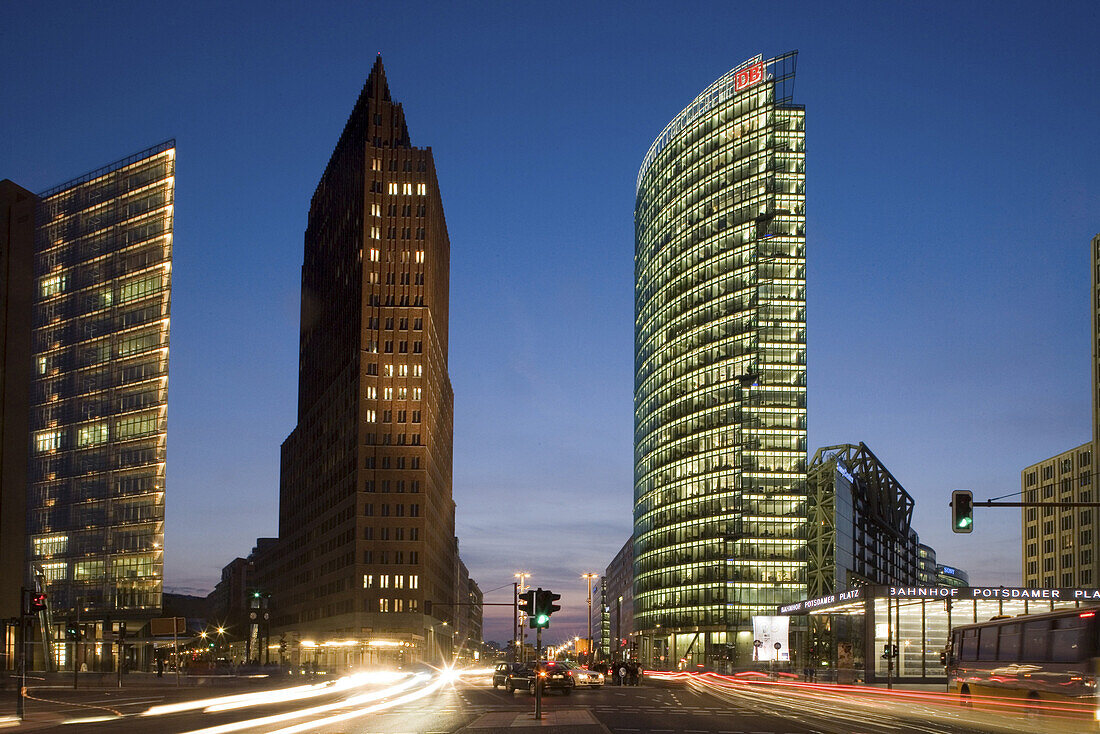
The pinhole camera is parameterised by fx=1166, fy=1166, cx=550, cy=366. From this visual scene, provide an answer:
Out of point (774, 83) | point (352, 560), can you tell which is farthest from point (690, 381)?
point (352, 560)

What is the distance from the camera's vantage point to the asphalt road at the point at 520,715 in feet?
104

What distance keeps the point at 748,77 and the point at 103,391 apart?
9499 centimetres

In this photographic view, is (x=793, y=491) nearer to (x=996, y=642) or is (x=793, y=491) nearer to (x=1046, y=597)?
(x=1046, y=597)

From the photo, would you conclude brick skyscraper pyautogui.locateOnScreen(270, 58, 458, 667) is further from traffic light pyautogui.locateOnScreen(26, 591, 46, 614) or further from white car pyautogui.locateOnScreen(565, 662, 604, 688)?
traffic light pyautogui.locateOnScreen(26, 591, 46, 614)

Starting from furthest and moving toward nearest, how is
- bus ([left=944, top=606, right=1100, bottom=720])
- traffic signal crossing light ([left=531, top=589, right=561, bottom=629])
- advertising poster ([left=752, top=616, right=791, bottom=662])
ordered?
advertising poster ([left=752, top=616, right=791, bottom=662]) < traffic signal crossing light ([left=531, top=589, right=561, bottom=629]) < bus ([left=944, top=606, right=1100, bottom=720])

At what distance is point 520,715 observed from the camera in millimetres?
37406

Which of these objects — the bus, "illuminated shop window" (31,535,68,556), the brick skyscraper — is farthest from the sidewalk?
the brick skyscraper

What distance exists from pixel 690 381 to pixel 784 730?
13441cm

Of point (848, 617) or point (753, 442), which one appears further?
point (753, 442)

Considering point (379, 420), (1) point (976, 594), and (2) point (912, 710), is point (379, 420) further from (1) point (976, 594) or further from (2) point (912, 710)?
(2) point (912, 710)

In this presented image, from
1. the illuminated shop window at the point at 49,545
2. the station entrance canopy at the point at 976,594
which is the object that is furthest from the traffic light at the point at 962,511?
the illuminated shop window at the point at 49,545

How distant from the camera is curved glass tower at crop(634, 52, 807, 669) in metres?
154

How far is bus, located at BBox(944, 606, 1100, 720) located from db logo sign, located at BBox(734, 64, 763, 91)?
12721cm

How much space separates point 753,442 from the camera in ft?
508
